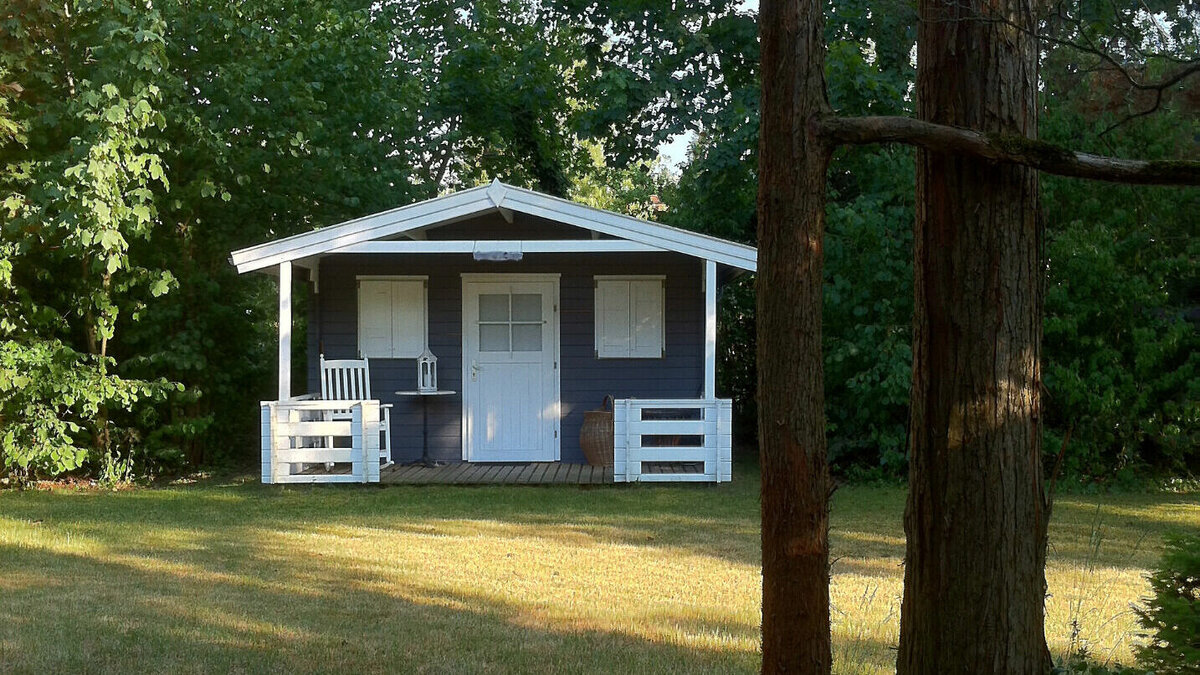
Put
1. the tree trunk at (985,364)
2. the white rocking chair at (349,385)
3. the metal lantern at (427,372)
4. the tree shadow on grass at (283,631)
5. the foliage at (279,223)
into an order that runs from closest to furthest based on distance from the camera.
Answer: the tree trunk at (985,364)
the tree shadow on grass at (283,631)
the foliage at (279,223)
the white rocking chair at (349,385)
the metal lantern at (427,372)

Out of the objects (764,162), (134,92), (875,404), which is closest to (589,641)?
(764,162)

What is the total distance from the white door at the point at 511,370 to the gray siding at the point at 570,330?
0.12 m

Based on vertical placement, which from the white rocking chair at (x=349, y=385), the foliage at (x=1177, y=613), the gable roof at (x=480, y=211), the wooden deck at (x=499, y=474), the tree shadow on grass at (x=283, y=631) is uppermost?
the gable roof at (x=480, y=211)

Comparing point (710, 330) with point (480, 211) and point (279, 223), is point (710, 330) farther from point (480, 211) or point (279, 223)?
point (279, 223)

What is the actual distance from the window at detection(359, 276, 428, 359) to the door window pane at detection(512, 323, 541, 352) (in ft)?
3.17

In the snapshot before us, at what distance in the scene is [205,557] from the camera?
7531 millimetres

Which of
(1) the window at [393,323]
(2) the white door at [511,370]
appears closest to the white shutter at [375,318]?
(1) the window at [393,323]

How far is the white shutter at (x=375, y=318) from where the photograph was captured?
42.5 ft

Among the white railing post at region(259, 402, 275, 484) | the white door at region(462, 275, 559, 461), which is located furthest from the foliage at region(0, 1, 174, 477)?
the white door at region(462, 275, 559, 461)

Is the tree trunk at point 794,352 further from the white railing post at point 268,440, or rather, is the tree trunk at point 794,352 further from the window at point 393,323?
the window at point 393,323

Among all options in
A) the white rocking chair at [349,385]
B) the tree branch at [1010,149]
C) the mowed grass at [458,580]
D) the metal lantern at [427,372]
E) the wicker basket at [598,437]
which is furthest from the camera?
the metal lantern at [427,372]

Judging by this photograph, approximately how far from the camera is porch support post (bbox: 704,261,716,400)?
37.6 ft

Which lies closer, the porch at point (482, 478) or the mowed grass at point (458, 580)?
the mowed grass at point (458, 580)

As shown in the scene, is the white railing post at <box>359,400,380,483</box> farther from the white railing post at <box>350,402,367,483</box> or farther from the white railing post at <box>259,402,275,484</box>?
the white railing post at <box>259,402,275,484</box>
